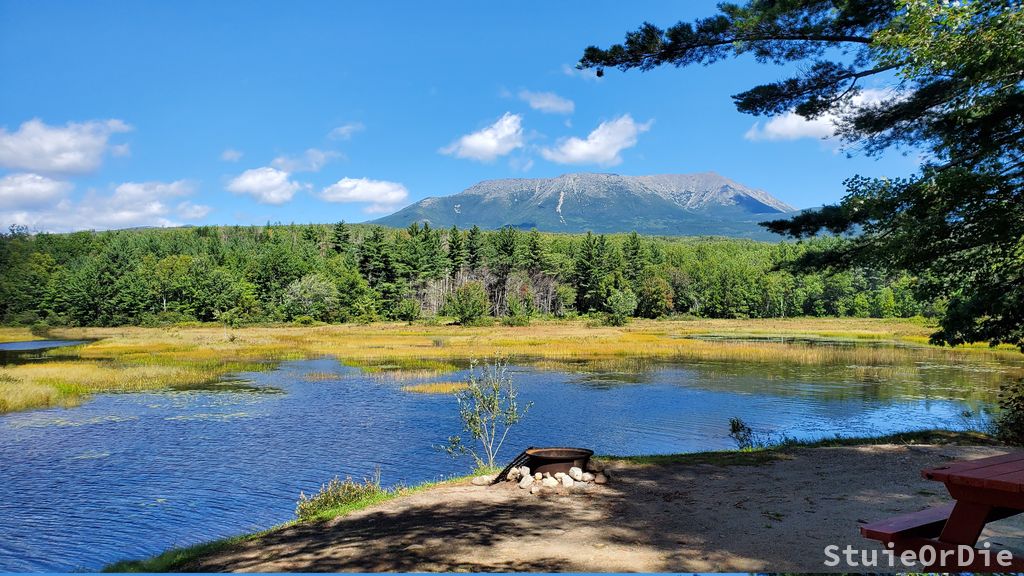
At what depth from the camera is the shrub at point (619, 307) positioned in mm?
72750

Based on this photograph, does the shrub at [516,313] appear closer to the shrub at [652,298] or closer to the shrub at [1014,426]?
the shrub at [652,298]

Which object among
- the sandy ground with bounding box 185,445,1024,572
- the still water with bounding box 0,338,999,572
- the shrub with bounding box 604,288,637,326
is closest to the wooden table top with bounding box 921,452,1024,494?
the sandy ground with bounding box 185,445,1024,572

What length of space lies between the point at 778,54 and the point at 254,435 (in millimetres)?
16100

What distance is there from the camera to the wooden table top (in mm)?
4262

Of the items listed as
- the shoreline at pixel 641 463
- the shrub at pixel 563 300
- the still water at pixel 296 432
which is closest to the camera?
the shoreline at pixel 641 463

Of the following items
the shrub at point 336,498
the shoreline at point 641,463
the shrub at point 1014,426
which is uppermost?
the shrub at point 1014,426

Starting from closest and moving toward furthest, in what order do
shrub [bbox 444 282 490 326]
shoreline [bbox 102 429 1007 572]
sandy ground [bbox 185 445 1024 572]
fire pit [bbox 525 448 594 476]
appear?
sandy ground [bbox 185 445 1024 572] → shoreline [bbox 102 429 1007 572] → fire pit [bbox 525 448 594 476] → shrub [bbox 444 282 490 326]

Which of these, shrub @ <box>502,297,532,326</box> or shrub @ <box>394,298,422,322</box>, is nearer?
shrub @ <box>502,297,532,326</box>

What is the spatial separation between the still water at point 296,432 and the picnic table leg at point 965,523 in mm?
9923

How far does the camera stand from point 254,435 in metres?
18.6

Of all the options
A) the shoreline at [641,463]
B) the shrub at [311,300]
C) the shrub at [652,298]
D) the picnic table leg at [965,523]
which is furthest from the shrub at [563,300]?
the picnic table leg at [965,523]

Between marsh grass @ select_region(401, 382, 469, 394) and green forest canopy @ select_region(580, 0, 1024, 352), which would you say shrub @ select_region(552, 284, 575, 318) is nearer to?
marsh grass @ select_region(401, 382, 469, 394)

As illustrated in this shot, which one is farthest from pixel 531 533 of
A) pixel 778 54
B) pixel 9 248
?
pixel 9 248

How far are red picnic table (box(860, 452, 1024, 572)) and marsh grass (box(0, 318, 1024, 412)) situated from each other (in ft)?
88.3
